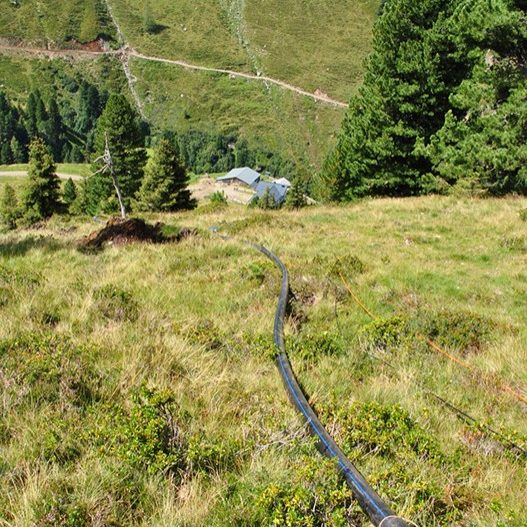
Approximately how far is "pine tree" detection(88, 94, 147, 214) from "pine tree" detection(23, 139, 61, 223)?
6.82 m

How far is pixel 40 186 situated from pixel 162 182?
11.6 m

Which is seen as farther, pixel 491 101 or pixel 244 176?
pixel 244 176

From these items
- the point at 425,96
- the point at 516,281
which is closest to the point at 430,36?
the point at 425,96

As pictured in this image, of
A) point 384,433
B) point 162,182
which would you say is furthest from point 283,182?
point 384,433

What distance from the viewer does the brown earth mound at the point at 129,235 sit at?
44.4 feet

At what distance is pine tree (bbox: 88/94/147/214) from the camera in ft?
168

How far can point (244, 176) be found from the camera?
438ft

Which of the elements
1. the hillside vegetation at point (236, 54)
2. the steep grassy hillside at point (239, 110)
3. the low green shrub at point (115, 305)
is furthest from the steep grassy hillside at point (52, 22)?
the low green shrub at point (115, 305)

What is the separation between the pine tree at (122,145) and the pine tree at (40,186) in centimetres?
682

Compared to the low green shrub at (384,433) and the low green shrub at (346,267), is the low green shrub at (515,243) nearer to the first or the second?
the low green shrub at (346,267)

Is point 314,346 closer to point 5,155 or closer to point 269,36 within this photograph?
point 5,155

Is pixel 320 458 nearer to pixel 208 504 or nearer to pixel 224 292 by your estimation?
pixel 208 504

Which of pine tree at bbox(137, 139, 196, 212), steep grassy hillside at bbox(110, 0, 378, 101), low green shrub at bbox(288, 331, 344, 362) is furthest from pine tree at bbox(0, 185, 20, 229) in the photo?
steep grassy hillside at bbox(110, 0, 378, 101)

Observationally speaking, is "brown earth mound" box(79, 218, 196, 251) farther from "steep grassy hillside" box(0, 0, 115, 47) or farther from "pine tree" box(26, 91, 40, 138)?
"steep grassy hillside" box(0, 0, 115, 47)
